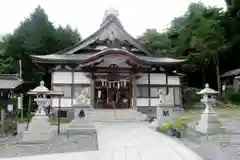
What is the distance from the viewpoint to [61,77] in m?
19.9

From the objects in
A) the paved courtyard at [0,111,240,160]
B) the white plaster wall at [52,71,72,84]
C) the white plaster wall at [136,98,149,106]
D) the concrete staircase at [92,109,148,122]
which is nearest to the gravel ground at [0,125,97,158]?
the paved courtyard at [0,111,240,160]

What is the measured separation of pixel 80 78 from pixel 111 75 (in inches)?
103

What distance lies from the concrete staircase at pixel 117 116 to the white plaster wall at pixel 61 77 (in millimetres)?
3500

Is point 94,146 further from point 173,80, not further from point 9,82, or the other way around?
point 9,82

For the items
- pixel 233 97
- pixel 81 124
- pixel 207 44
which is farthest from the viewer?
pixel 207 44

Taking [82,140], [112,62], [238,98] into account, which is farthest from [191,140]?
[238,98]

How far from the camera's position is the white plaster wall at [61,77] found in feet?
65.0

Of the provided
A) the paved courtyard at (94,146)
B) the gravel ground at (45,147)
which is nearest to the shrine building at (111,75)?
the gravel ground at (45,147)

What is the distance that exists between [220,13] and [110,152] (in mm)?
33543

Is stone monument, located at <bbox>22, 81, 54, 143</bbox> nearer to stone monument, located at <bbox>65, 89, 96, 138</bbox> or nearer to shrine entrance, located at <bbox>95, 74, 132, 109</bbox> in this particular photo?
stone monument, located at <bbox>65, 89, 96, 138</bbox>

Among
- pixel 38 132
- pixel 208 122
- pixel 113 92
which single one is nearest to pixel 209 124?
pixel 208 122

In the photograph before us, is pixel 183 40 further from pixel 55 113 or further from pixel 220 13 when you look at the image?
pixel 55 113

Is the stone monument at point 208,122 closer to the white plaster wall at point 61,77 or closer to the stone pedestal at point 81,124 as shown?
the stone pedestal at point 81,124

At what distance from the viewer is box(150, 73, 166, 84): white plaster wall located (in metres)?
21.2
